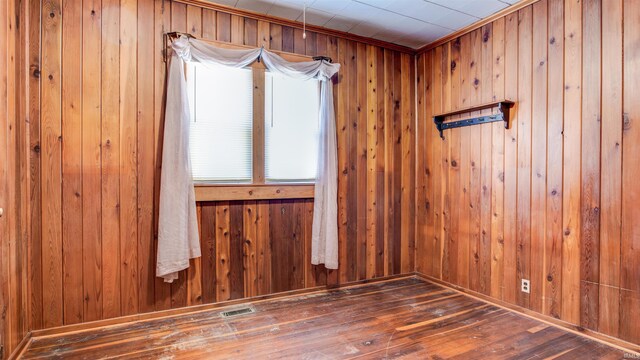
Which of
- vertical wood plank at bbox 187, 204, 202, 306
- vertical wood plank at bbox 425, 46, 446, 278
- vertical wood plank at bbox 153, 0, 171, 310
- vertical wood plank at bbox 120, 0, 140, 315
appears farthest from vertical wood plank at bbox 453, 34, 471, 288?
vertical wood plank at bbox 120, 0, 140, 315

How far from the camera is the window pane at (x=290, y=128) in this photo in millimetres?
3113

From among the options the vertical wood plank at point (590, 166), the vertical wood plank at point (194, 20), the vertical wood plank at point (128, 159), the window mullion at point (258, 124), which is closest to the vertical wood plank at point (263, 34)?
the window mullion at point (258, 124)

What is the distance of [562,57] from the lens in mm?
2555

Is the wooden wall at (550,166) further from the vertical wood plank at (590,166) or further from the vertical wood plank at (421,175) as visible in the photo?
the vertical wood plank at (421,175)

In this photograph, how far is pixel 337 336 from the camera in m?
2.40

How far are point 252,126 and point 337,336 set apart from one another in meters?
1.83

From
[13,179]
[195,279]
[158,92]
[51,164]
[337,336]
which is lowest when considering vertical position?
[337,336]

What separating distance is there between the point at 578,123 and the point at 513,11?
3.63 ft

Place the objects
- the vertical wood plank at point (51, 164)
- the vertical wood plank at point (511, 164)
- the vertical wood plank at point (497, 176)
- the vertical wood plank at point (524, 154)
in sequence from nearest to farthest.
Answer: the vertical wood plank at point (51, 164) → the vertical wood plank at point (524, 154) → the vertical wood plank at point (511, 164) → the vertical wood plank at point (497, 176)

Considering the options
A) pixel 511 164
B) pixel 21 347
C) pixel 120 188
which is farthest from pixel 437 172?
pixel 21 347

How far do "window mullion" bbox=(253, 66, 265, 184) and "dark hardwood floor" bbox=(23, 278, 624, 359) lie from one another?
116cm

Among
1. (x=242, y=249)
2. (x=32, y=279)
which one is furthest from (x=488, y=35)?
(x=32, y=279)

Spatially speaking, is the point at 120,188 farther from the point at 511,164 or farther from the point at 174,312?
the point at 511,164

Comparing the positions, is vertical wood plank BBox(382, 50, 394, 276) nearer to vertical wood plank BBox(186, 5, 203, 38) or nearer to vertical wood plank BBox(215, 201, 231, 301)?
vertical wood plank BBox(215, 201, 231, 301)
